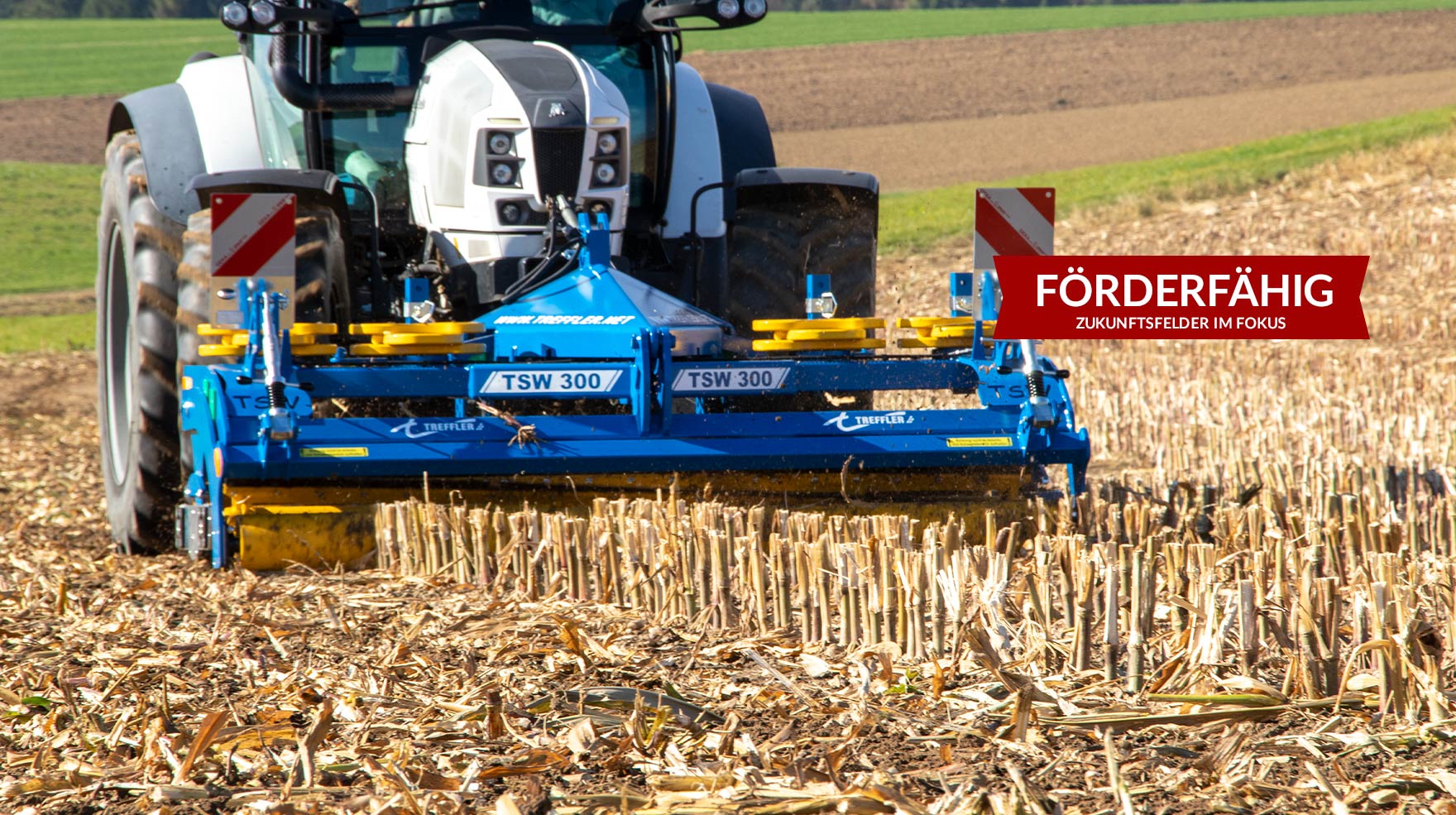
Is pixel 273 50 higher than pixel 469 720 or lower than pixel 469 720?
higher

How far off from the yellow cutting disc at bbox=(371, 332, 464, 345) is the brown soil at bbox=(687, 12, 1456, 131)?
28159 mm

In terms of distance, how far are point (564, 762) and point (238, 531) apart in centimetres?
278

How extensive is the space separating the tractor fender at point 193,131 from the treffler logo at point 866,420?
283 centimetres

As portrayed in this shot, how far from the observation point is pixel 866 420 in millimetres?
5922

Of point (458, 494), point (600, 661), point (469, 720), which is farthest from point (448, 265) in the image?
point (469, 720)

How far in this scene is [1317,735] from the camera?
322cm

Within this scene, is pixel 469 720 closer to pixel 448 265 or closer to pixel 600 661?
pixel 600 661

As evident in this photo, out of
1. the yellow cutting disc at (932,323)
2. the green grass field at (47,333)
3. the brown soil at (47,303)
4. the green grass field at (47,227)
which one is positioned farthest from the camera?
the green grass field at (47,227)

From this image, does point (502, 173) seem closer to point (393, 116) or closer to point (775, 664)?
point (393, 116)

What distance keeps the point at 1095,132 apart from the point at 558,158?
2614 cm

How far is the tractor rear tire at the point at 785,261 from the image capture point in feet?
23.5

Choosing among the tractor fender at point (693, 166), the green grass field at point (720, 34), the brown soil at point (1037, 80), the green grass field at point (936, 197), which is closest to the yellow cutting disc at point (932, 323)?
the tractor fender at point (693, 166)

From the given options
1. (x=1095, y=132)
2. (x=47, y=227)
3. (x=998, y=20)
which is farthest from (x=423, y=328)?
(x=998, y=20)

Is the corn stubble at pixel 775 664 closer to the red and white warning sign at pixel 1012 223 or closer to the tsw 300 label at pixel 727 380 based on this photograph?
the tsw 300 label at pixel 727 380
